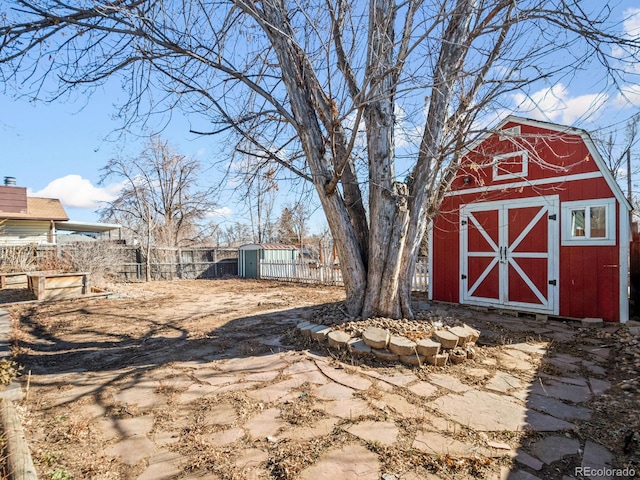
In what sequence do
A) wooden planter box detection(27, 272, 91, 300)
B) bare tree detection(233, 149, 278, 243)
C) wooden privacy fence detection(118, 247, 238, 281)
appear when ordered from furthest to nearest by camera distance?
wooden privacy fence detection(118, 247, 238, 281) → wooden planter box detection(27, 272, 91, 300) → bare tree detection(233, 149, 278, 243)

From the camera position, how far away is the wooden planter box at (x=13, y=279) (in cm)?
897

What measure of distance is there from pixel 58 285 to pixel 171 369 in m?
6.49

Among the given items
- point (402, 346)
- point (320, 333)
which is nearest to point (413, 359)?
point (402, 346)

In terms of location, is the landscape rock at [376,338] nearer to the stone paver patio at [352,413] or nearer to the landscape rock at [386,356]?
the landscape rock at [386,356]

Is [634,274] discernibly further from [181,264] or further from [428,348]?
[181,264]

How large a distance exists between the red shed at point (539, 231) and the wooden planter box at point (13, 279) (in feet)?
36.4

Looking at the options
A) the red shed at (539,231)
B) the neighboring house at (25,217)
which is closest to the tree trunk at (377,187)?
the red shed at (539,231)

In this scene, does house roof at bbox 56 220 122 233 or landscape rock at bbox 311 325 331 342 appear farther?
house roof at bbox 56 220 122 233

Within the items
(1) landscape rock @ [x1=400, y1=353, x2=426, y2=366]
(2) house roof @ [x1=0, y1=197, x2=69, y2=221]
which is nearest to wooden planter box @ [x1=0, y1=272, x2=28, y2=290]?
(2) house roof @ [x1=0, y1=197, x2=69, y2=221]

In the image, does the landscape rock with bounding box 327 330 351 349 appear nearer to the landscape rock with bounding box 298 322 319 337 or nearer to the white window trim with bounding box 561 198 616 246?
the landscape rock with bounding box 298 322 319 337

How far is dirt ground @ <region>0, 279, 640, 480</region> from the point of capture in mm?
1854

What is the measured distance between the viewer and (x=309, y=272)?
11.8 metres

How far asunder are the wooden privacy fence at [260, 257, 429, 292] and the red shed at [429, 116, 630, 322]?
4.79 feet

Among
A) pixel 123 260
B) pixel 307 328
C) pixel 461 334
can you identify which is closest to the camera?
pixel 461 334
